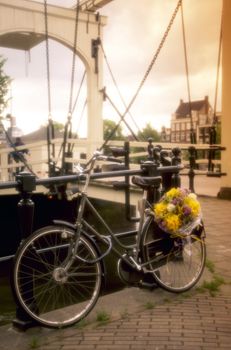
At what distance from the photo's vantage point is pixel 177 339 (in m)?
3.11

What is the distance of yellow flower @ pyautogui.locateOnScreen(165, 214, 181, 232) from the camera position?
12.7 feet

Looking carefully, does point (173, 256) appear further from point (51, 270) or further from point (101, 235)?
point (51, 270)

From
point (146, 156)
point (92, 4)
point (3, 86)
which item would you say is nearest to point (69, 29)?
point (92, 4)

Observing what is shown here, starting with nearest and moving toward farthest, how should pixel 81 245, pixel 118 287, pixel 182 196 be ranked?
pixel 81 245 < pixel 182 196 < pixel 118 287

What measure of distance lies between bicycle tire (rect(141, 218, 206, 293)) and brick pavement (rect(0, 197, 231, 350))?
0.15m

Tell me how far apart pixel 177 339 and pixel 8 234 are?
42.4ft

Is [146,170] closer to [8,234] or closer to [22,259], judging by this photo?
[22,259]

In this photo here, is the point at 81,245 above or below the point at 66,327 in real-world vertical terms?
above

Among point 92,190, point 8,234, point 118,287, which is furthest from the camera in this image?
point 8,234

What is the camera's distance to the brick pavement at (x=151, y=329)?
9.98ft

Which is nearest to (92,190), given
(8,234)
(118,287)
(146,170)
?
(118,287)

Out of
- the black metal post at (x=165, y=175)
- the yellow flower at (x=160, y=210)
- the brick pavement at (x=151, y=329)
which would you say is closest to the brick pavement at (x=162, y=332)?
the brick pavement at (x=151, y=329)

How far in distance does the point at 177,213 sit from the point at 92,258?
33.8 inches

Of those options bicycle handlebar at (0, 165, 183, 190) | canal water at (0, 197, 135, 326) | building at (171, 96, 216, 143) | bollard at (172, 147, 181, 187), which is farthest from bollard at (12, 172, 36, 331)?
building at (171, 96, 216, 143)
